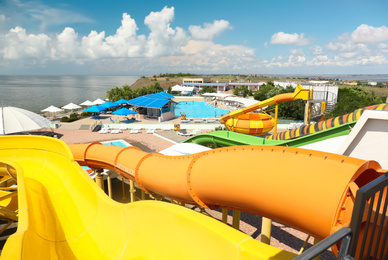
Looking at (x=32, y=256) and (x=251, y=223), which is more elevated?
(x=32, y=256)

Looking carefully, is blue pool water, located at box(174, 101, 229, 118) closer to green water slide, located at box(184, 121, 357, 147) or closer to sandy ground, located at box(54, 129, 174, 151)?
sandy ground, located at box(54, 129, 174, 151)

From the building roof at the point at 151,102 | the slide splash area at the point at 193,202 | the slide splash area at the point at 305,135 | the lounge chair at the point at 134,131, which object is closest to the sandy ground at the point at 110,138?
the lounge chair at the point at 134,131

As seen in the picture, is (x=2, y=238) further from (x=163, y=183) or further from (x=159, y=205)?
(x=159, y=205)

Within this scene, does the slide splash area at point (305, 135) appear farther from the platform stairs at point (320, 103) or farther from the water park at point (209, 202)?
the platform stairs at point (320, 103)

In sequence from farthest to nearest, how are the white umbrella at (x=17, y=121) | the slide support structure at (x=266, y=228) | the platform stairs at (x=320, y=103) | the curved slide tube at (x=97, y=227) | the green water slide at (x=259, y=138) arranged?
the platform stairs at (x=320, y=103), the white umbrella at (x=17, y=121), the green water slide at (x=259, y=138), the slide support structure at (x=266, y=228), the curved slide tube at (x=97, y=227)

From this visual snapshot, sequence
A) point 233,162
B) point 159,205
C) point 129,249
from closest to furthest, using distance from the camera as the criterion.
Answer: point 233,162, point 159,205, point 129,249

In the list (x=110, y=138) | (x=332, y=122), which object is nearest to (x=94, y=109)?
→ (x=110, y=138)

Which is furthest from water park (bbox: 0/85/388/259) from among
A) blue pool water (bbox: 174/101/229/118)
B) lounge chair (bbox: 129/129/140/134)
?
blue pool water (bbox: 174/101/229/118)

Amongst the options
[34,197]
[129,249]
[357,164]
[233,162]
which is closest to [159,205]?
[129,249]
